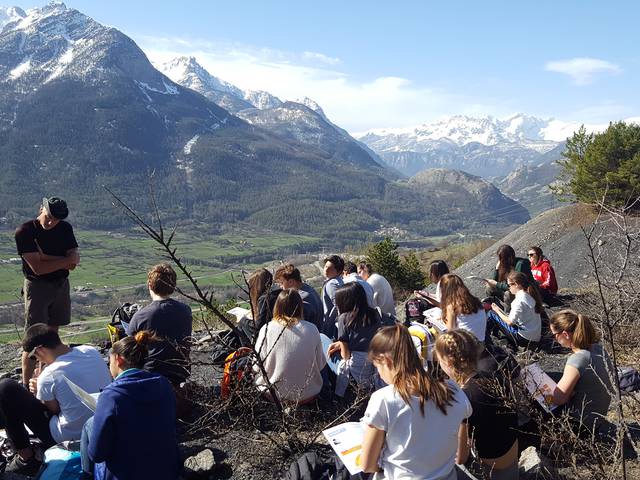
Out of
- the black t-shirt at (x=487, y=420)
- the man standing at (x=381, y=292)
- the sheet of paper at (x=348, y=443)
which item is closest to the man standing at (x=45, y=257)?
the sheet of paper at (x=348, y=443)

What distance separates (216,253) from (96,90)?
127590 mm

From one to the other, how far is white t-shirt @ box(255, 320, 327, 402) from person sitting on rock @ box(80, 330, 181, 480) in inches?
51.0

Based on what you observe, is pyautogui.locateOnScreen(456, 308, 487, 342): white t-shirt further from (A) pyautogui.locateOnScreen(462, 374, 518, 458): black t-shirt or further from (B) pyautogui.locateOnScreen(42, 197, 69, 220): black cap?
(B) pyautogui.locateOnScreen(42, 197, 69, 220): black cap

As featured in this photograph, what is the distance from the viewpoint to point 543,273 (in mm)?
8875

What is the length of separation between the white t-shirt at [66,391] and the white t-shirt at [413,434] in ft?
8.09

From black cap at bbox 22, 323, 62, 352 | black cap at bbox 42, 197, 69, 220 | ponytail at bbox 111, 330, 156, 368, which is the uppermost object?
black cap at bbox 42, 197, 69, 220

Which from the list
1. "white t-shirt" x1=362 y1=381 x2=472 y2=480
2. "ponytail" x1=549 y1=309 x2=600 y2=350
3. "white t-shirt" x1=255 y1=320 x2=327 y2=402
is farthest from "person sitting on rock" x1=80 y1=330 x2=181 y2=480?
"ponytail" x1=549 y1=309 x2=600 y2=350

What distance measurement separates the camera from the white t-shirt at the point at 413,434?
2.82 m

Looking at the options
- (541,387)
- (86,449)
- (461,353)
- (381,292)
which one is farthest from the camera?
(381,292)

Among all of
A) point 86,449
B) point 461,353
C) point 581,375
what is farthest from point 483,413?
point 86,449

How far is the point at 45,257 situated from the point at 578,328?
5.17 m

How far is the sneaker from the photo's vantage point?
4051 mm

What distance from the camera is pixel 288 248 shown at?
95938 mm

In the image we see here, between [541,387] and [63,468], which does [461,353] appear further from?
[63,468]
